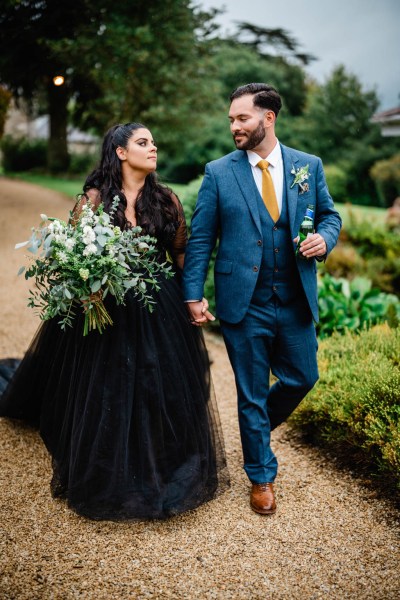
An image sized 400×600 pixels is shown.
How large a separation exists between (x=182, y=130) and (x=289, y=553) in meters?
16.1

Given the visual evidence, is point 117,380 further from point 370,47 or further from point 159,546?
point 370,47

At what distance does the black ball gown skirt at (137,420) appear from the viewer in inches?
120

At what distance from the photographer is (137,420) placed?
314cm

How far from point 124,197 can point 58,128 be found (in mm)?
18556

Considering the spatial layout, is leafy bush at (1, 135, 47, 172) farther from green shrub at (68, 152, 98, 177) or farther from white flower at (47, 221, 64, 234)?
white flower at (47, 221, 64, 234)

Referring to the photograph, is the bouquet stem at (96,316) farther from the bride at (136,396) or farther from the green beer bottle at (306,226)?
the green beer bottle at (306,226)

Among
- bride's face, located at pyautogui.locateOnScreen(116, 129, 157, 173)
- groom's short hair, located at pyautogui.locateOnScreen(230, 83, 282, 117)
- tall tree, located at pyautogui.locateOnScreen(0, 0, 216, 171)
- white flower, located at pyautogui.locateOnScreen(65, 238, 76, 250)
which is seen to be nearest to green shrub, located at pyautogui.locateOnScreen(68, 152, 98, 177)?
tall tree, located at pyautogui.locateOnScreen(0, 0, 216, 171)

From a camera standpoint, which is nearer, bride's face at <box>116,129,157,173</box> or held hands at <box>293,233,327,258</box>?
held hands at <box>293,233,327,258</box>

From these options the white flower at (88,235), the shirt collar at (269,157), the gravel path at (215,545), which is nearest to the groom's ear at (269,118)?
the shirt collar at (269,157)

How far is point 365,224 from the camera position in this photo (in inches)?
403

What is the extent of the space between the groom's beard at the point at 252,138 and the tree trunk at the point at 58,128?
17420mm

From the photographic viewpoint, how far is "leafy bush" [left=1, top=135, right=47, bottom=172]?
25141 mm

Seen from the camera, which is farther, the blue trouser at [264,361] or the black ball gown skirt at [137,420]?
the blue trouser at [264,361]

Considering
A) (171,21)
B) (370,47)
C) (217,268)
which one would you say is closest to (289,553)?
(217,268)
